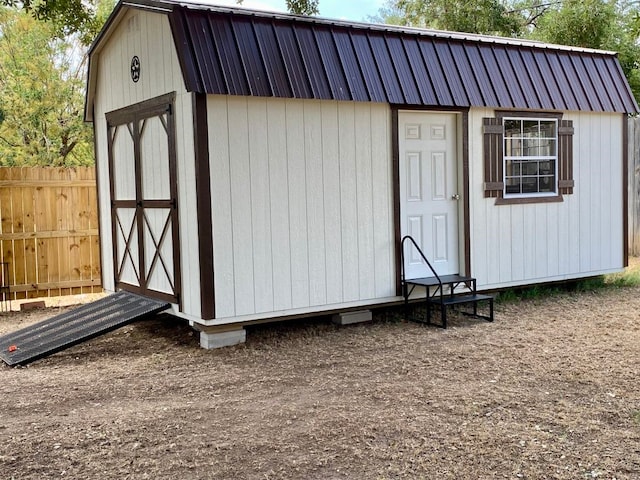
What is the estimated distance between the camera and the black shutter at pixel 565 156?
26.6 feet

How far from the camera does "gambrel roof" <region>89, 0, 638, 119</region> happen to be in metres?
5.88

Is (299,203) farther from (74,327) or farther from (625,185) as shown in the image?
(625,185)

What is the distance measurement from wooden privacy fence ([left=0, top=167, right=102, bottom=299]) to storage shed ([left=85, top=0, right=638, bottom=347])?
0.84 meters

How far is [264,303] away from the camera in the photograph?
6207 millimetres

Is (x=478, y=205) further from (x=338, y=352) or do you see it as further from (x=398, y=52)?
(x=338, y=352)

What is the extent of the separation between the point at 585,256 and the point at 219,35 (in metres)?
5.21

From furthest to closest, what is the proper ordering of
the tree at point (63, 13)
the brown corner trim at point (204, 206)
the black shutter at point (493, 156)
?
the tree at point (63, 13), the black shutter at point (493, 156), the brown corner trim at point (204, 206)

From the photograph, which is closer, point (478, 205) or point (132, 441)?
point (132, 441)

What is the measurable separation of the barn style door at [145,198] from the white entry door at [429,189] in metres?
2.31

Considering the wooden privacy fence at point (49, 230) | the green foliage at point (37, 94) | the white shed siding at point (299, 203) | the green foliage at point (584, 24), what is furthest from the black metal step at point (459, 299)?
the green foliage at point (37, 94)

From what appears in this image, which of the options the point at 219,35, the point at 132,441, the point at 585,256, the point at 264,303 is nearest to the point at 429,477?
the point at 132,441

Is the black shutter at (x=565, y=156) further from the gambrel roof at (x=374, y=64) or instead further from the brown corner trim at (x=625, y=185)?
the brown corner trim at (x=625, y=185)

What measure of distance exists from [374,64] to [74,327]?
3728mm

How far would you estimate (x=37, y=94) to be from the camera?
12.9 metres
